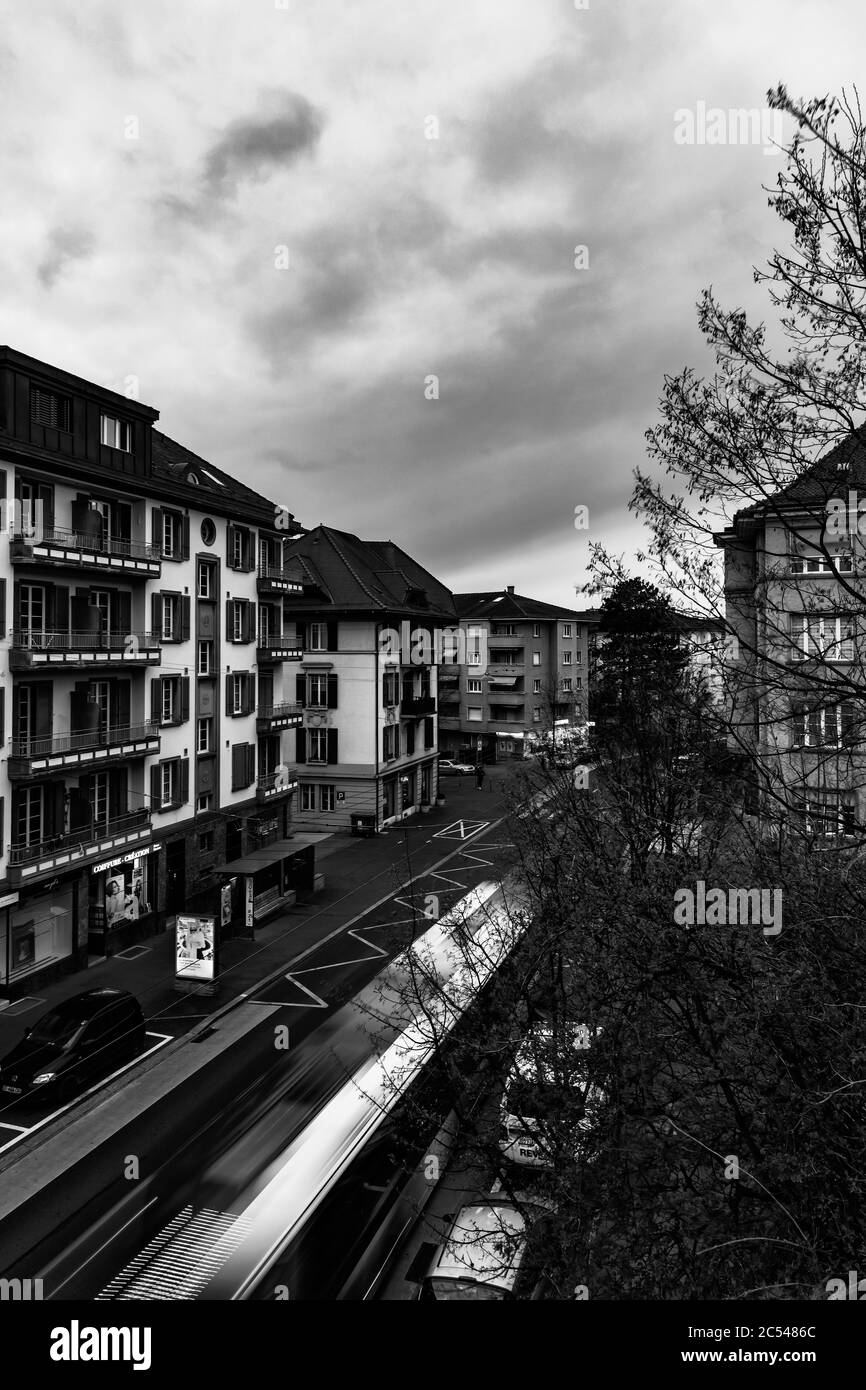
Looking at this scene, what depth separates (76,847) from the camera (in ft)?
89.4

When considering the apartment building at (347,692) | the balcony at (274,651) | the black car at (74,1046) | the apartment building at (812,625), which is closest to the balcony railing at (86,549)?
the balcony at (274,651)

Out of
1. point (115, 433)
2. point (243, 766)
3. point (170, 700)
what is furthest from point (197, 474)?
point (243, 766)

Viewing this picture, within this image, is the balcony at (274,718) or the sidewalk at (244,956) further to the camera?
the balcony at (274,718)

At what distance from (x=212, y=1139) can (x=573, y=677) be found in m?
69.9

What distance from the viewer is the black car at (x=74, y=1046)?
19.4 metres

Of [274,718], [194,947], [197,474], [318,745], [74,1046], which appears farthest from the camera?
[318,745]

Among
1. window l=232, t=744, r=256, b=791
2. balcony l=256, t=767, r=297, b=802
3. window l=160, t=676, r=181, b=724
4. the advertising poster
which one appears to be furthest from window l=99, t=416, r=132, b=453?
the advertising poster

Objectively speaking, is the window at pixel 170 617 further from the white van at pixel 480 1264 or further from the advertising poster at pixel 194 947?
the white van at pixel 480 1264

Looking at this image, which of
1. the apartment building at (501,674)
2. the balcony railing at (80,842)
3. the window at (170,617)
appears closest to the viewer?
the balcony railing at (80,842)

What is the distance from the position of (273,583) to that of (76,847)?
17356 millimetres

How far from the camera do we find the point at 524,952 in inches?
575

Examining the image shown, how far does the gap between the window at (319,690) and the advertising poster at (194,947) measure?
26.1 meters

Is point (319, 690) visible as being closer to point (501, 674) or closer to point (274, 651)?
point (274, 651)

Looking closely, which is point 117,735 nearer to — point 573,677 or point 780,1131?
point 780,1131
